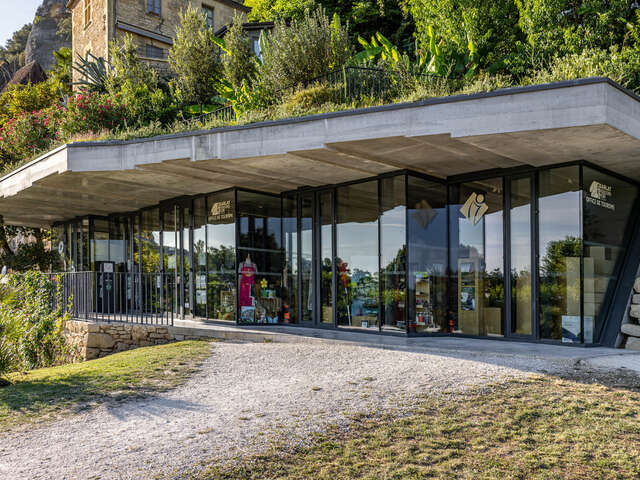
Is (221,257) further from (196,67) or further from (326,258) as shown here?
(196,67)

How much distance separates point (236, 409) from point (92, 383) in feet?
8.36

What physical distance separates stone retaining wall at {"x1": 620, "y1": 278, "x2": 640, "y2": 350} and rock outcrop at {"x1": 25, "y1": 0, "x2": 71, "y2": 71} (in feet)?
173

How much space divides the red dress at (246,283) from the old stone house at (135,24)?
18.2 meters

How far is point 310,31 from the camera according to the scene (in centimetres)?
1641

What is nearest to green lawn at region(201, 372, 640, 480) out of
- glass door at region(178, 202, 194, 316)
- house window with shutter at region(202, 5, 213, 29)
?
glass door at region(178, 202, 194, 316)

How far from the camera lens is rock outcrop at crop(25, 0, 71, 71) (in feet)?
165

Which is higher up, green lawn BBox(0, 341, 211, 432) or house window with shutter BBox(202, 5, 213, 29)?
house window with shutter BBox(202, 5, 213, 29)

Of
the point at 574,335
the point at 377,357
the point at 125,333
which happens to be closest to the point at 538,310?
the point at 574,335

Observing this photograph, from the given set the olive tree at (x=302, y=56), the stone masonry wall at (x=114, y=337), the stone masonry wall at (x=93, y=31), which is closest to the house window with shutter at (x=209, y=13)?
the stone masonry wall at (x=93, y=31)

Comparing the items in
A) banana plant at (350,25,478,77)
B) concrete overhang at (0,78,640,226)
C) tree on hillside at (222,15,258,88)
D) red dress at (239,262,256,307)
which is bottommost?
red dress at (239,262,256,307)

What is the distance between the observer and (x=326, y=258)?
1199cm

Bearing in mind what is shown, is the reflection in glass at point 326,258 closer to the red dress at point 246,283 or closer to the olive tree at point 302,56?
the red dress at point 246,283

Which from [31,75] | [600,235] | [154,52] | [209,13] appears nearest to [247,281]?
[600,235]

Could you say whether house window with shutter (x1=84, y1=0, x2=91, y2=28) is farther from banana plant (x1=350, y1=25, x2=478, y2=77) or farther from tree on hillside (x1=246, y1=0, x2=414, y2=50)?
banana plant (x1=350, y1=25, x2=478, y2=77)
